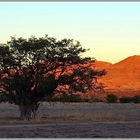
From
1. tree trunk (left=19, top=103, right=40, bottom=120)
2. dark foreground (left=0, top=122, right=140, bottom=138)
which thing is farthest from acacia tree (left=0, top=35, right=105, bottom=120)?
dark foreground (left=0, top=122, right=140, bottom=138)

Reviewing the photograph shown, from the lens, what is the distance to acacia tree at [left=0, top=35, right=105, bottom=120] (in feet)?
132

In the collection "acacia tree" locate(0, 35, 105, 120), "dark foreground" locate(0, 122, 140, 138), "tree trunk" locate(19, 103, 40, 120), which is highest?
"acacia tree" locate(0, 35, 105, 120)

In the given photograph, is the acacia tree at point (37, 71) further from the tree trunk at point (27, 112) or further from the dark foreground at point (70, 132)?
the dark foreground at point (70, 132)

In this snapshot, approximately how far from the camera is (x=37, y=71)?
40719 millimetres

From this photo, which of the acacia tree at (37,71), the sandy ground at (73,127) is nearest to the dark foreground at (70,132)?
the sandy ground at (73,127)

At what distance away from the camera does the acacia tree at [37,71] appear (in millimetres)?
40281

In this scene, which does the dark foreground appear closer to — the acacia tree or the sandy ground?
the sandy ground

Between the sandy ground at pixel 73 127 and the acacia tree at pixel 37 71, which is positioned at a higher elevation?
the acacia tree at pixel 37 71

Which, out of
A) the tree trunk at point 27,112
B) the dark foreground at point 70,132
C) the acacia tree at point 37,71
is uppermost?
the acacia tree at point 37,71

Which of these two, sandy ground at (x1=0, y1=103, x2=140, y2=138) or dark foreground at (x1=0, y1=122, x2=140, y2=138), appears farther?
sandy ground at (x1=0, y1=103, x2=140, y2=138)

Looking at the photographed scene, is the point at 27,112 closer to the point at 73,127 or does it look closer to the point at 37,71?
the point at 37,71

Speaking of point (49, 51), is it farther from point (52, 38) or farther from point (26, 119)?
point (26, 119)

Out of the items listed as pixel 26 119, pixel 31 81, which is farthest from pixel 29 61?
pixel 26 119

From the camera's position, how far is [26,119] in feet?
132
